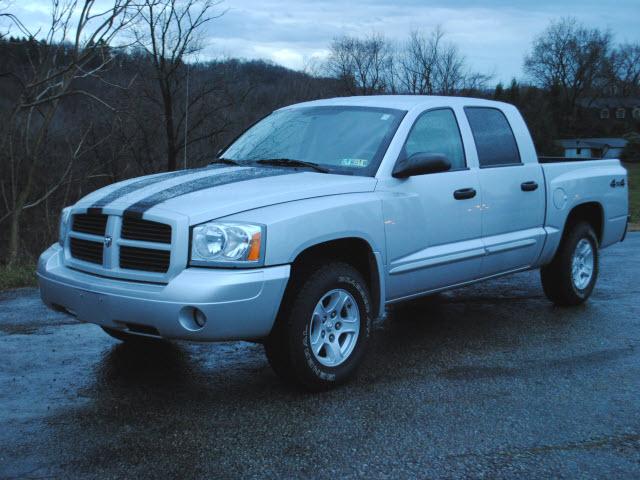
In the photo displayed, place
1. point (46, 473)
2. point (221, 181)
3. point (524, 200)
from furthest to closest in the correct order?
point (524, 200) < point (221, 181) < point (46, 473)

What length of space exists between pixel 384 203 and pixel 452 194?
797 millimetres

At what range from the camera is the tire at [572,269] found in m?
7.08

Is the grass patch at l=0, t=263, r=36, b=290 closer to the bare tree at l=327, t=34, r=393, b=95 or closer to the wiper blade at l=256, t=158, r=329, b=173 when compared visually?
the wiper blade at l=256, t=158, r=329, b=173

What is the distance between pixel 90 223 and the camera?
4773mm

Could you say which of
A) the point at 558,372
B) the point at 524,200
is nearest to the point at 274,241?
the point at 558,372

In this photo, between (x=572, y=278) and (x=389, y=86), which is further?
(x=389, y=86)

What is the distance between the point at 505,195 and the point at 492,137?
0.51 meters

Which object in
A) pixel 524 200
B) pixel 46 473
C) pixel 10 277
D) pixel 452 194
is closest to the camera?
pixel 46 473

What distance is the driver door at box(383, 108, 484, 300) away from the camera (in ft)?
17.0

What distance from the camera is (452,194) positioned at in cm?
563

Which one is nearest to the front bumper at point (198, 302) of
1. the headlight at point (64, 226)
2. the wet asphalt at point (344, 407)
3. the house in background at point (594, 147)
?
the wet asphalt at point (344, 407)

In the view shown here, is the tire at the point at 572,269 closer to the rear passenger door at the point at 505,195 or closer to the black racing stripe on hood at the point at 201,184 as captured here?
the rear passenger door at the point at 505,195

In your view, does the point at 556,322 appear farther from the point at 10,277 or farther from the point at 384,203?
the point at 10,277

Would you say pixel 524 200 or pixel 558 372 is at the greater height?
pixel 524 200
